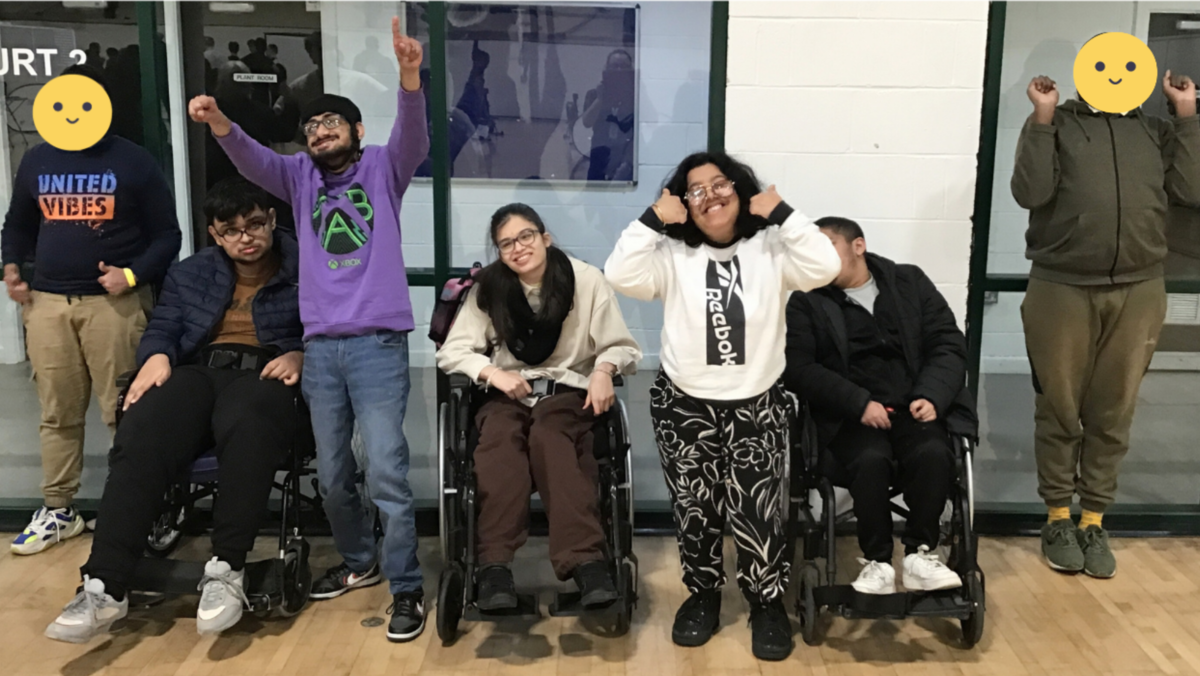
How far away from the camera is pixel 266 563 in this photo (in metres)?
2.59

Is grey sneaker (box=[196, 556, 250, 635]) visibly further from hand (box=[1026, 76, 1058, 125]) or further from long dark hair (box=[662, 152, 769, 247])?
hand (box=[1026, 76, 1058, 125])

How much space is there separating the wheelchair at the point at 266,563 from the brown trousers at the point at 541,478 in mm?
542

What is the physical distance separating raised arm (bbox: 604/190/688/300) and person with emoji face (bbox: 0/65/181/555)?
149cm

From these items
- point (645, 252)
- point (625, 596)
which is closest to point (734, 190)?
point (645, 252)

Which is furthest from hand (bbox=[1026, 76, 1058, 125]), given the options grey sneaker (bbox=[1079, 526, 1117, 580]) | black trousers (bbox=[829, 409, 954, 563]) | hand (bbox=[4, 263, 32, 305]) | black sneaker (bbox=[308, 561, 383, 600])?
hand (bbox=[4, 263, 32, 305])

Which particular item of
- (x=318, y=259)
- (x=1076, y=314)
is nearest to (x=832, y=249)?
(x=1076, y=314)

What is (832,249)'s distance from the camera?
242cm

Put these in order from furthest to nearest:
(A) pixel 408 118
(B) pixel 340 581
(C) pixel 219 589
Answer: (B) pixel 340 581 < (A) pixel 408 118 < (C) pixel 219 589

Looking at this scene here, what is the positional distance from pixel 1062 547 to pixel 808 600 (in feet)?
3.34

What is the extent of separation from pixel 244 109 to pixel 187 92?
0.65 ft

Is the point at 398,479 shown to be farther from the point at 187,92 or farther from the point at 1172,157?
the point at 1172,157

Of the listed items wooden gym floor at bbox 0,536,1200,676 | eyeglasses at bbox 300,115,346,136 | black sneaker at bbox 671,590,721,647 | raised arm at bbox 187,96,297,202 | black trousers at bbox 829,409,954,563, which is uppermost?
eyeglasses at bbox 300,115,346,136

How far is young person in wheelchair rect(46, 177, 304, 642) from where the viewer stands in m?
2.40
